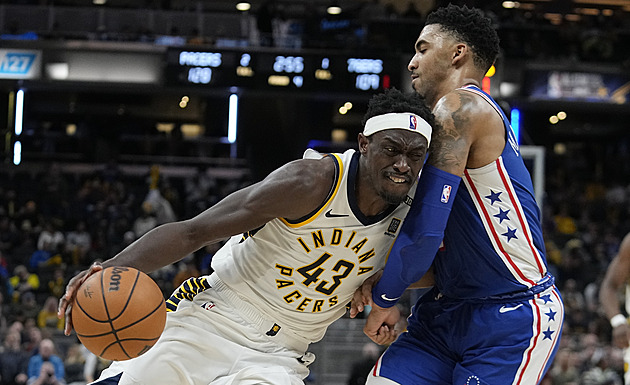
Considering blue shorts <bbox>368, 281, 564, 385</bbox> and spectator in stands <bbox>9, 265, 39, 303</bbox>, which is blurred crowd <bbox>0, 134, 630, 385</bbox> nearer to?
spectator in stands <bbox>9, 265, 39, 303</bbox>

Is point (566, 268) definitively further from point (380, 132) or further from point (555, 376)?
point (380, 132)

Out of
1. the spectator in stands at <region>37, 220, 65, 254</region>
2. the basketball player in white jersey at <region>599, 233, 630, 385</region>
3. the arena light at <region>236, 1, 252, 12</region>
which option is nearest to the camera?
the basketball player in white jersey at <region>599, 233, 630, 385</region>

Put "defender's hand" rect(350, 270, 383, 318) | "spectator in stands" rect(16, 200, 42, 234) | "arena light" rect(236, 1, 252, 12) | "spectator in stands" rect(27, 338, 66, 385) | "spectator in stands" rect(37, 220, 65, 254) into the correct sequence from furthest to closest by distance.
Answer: "arena light" rect(236, 1, 252, 12)
"spectator in stands" rect(16, 200, 42, 234)
"spectator in stands" rect(37, 220, 65, 254)
"spectator in stands" rect(27, 338, 66, 385)
"defender's hand" rect(350, 270, 383, 318)

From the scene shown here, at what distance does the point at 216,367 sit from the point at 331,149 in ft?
56.4

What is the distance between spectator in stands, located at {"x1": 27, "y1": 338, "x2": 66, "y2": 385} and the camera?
388 inches

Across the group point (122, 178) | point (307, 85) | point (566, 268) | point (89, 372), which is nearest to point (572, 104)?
point (566, 268)

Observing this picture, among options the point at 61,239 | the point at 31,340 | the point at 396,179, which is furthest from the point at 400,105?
the point at 61,239

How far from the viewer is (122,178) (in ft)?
59.6

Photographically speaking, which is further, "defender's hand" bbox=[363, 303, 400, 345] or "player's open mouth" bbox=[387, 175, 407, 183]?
"defender's hand" bbox=[363, 303, 400, 345]

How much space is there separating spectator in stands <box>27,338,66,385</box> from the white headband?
7.36 metres

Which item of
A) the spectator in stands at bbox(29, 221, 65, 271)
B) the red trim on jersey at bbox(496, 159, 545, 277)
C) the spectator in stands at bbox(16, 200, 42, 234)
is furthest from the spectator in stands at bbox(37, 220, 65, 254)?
the red trim on jersey at bbox(496, 159, 545, 277)

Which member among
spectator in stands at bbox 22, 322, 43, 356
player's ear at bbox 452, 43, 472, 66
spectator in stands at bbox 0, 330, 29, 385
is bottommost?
spectator in stands at bbox 0, 330, 29, 385

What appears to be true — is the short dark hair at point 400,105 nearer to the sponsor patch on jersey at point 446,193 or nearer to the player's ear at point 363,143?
the player's ear at point 363,143

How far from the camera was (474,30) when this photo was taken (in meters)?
3.76
